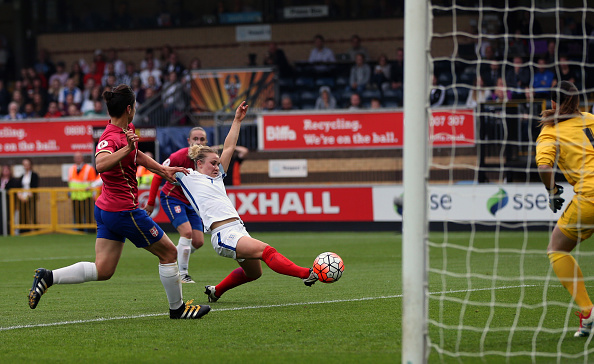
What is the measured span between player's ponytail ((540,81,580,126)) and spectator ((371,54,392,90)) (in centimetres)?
1648

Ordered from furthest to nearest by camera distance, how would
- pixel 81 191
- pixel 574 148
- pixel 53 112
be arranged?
pixel 53 112, pixel 81 191, pixel 574 148

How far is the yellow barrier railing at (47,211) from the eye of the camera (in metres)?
20.3

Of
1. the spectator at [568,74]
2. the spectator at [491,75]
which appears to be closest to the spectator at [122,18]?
the spectator at [491,75]

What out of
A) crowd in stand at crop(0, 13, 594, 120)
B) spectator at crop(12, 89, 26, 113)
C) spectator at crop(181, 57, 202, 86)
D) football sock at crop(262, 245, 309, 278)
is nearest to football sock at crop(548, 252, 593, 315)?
football sock at crop(262, 245, 309, 278)

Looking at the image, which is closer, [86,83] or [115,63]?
[86,83]

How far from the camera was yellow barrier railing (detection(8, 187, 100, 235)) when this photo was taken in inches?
798

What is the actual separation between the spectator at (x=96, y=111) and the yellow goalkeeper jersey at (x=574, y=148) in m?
18.8

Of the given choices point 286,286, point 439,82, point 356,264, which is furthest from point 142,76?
point 286,286

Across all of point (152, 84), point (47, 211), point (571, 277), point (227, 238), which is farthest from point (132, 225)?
point (152, 84)

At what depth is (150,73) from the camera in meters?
24.9

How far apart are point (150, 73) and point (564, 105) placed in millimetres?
20034

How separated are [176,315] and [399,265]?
5.36m

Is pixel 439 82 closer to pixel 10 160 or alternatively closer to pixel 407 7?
pixel 10 160

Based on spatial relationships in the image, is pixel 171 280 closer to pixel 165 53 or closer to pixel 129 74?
pixel 129 74
